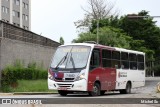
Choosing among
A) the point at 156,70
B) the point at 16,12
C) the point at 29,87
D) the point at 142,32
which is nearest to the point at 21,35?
the point at 29,87

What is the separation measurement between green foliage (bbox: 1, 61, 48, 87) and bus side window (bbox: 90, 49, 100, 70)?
1569 cm

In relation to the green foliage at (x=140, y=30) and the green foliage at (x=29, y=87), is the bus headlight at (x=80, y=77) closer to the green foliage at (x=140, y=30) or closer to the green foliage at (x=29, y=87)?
the green foliage at (x=29, y=87)

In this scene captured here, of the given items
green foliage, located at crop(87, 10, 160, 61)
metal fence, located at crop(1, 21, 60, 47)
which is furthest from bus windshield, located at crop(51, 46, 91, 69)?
green foliage, located at crop(87, 10, 160, 61)

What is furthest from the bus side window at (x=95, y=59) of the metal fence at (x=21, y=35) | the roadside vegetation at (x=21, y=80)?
the metal fence at (x=21, y=35)

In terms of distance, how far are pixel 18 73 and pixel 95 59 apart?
55.3 feet

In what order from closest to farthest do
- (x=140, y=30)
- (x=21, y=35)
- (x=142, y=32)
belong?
1. (x=21, y=35)
2. (x=142, y=32)
3. (x=140, y=30)

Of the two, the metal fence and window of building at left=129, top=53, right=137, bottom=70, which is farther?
the metal fence

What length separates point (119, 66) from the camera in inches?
→ 1073

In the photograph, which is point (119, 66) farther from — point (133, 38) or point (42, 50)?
point (133, 38)

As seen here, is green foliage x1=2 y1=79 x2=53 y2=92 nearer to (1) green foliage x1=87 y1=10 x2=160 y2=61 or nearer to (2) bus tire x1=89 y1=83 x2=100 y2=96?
(2) bus tire x1=89 y1=83 x2=100 y2=96

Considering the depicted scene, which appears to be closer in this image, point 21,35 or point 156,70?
point 21,35

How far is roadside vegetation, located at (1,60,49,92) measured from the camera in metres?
37.7

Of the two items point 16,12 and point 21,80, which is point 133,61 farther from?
point 16,12

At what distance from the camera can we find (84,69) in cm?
2248
